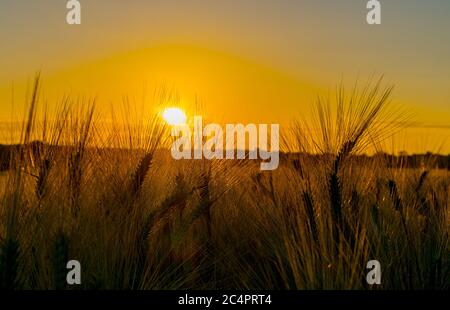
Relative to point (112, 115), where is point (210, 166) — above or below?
below

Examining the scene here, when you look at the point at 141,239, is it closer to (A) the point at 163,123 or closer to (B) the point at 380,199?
(A) the point at 163,123

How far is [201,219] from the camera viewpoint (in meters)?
3.42

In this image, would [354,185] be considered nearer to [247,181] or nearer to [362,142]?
[362,142]

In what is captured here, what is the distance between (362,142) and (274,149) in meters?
0.46

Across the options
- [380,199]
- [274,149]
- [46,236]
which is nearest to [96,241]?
[46,236]

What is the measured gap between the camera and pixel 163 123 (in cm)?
309

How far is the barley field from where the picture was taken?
2473 mm

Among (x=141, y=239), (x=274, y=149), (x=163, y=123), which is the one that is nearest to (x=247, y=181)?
(x=274, y=149)

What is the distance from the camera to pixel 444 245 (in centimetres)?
287

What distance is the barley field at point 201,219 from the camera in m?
2.47
